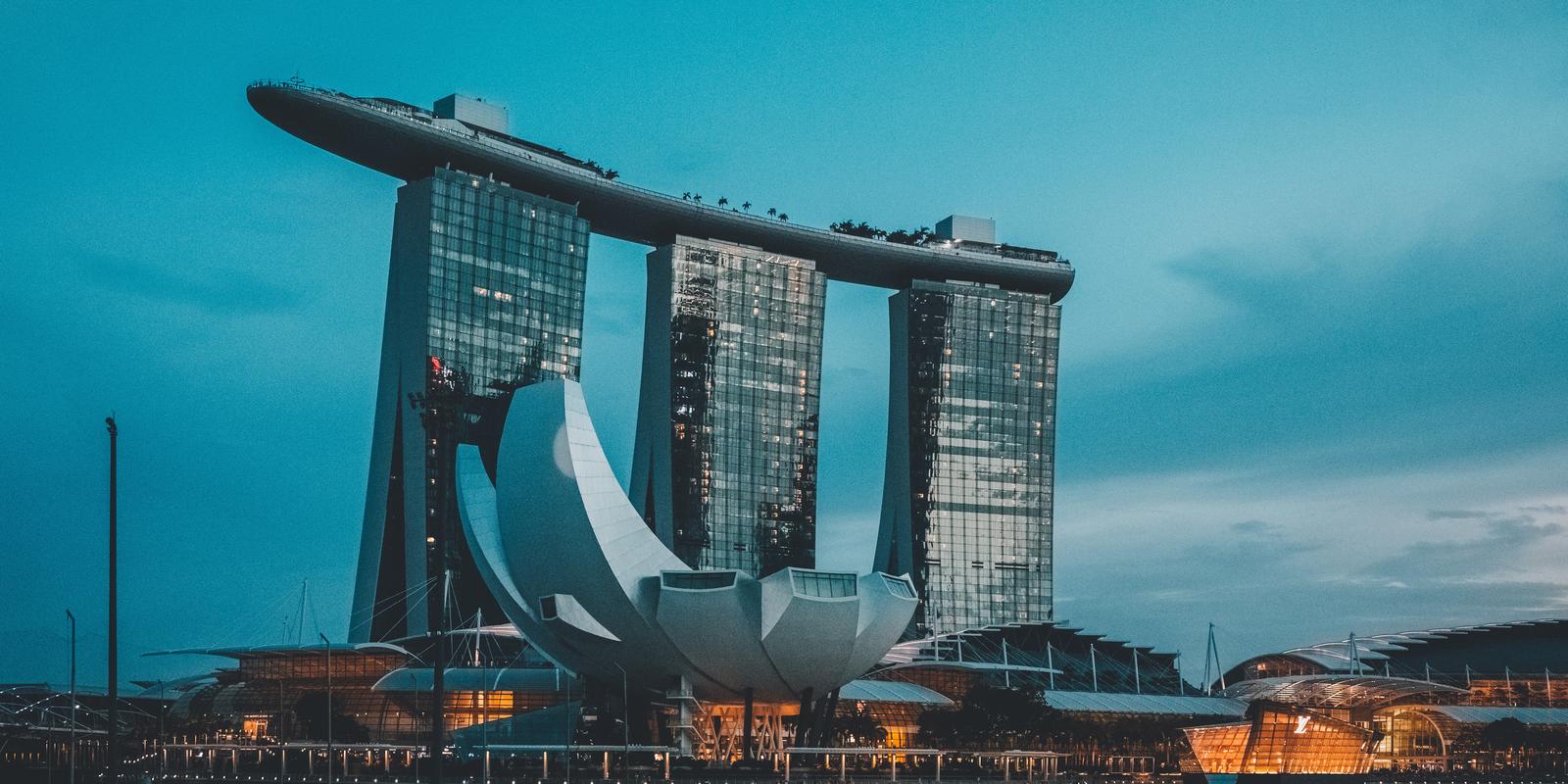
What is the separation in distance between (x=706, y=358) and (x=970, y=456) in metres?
28.8

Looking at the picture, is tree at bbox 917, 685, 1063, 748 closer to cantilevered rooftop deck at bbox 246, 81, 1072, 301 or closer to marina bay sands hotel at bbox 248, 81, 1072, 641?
marina bay sands hotel at bbox 248, 81, 1072, 641

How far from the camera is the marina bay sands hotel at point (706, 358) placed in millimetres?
123250

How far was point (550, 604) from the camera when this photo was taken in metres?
74.4

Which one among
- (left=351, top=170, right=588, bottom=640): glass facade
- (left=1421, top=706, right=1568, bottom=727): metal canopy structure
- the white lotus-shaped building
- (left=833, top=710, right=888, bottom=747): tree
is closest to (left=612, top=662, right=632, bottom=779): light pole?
the white lotus-shaped building

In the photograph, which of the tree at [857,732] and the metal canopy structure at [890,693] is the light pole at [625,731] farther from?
the metal canopy structure at [890,693]

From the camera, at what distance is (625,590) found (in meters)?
74.0

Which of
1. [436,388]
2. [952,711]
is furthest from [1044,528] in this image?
[436,388]

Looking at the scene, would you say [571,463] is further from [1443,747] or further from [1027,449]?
[1027,449]

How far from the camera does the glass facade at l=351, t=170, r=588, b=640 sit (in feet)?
401

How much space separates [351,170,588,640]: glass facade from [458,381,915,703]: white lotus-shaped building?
4345cm

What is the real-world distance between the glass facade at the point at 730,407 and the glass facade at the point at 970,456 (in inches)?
387

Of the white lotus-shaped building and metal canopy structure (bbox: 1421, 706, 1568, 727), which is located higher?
the white lotus-shaped building

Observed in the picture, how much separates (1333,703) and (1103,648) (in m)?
25.0

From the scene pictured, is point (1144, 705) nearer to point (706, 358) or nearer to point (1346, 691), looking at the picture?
point (1346, 691)
